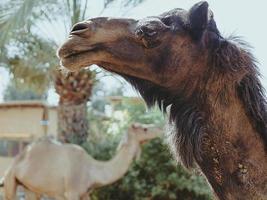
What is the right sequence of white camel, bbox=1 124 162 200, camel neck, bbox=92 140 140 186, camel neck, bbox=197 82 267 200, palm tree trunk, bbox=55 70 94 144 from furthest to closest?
palm tree trunk, bbox=55 70 94 144 < camel neck, bbox=92 140 140 186 < white camel, bbox=1 124 162 200 < camel neck, bbox=197 82 267 200

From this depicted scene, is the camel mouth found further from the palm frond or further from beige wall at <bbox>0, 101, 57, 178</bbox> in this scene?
beige wall at <bbox>0, 101, 57, 178</bbox>

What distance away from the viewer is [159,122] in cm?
899

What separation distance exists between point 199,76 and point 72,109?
6782mm

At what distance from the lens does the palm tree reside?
6.95 m

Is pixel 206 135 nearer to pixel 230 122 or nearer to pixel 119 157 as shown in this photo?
pixel 230 122

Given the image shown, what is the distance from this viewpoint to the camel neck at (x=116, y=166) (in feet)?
23.3

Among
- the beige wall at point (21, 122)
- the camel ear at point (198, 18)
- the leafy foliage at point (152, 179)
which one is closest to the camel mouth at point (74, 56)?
the camel ear at point (198, 18)

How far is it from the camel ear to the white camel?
200 inches

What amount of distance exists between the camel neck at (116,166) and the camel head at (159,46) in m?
5.27

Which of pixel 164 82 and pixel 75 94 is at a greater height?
pixel 164 82

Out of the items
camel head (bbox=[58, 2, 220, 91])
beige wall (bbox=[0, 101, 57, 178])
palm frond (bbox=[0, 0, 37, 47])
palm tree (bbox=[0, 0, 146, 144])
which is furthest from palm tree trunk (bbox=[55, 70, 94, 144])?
camel head (bbox=[58, 2, 220, 91])

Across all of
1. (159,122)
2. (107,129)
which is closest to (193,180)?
(159,122)

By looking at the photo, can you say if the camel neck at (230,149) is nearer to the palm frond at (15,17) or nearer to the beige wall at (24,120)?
the palm frond at (15,17)

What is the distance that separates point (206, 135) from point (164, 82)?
0.23m
